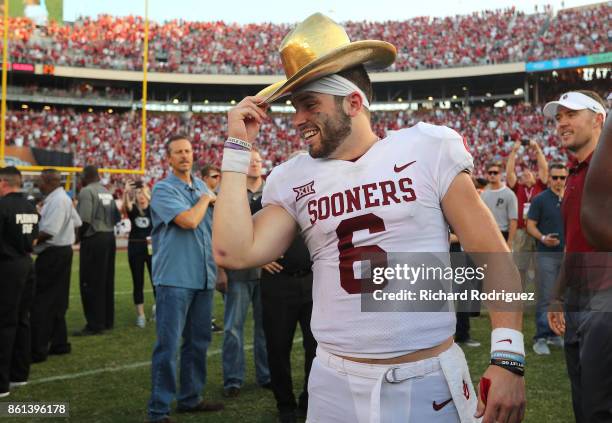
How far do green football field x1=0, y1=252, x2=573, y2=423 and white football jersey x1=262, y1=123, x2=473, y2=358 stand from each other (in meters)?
2.96

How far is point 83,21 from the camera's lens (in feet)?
145

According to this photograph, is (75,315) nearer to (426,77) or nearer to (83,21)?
(426,77)

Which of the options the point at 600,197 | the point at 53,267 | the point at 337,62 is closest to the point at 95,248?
the point at 53,267

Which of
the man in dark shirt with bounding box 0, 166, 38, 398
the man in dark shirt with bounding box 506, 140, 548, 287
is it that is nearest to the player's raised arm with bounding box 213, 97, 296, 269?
the man in dark shirt with bounding box 0, 166, 38, 398

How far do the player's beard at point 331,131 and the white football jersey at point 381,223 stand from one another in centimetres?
6

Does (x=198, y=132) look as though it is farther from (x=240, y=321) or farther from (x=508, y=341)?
(x=508, y=341)

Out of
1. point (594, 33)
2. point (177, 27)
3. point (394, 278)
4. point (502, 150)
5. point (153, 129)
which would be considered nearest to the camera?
point (394, 278)

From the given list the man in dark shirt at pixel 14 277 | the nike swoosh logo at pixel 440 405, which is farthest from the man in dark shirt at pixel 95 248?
the nike swoosh logo at pixel 440 405

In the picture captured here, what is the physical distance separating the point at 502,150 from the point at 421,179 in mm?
33177

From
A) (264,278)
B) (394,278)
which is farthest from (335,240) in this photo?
(264,278)

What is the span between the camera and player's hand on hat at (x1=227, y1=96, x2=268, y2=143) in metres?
2.32

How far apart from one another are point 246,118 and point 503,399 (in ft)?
4.42

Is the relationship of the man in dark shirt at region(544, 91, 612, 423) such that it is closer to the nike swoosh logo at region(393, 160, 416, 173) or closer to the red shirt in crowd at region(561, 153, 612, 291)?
the red shirt in crowd at region(561, 153, 612, 291)

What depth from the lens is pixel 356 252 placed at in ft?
6.88
